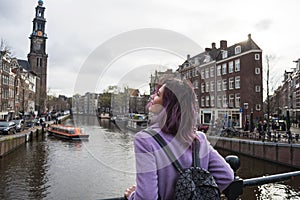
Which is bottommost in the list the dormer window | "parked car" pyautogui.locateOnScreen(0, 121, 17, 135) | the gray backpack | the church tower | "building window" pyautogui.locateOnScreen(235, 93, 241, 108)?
"parked car" pyautogui.locateOnScreen(0, 121, 17, 135)

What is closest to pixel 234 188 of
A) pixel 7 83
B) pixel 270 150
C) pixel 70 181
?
pixel 70 181

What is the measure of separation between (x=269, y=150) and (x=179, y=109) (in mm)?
21245

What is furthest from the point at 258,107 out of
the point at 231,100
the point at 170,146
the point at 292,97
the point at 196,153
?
the point at 170,146

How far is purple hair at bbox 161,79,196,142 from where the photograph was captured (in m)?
1.52

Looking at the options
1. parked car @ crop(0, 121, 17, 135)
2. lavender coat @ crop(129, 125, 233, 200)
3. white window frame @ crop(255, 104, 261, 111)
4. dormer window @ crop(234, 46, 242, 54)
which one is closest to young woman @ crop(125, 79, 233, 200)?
lavender coat @ crop(129, 125, 233, 200)

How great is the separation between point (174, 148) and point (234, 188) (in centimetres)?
62

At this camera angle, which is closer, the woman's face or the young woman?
the young woman

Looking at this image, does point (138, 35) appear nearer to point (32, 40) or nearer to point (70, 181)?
point (70, 181)

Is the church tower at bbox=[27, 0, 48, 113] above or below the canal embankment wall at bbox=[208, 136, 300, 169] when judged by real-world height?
above

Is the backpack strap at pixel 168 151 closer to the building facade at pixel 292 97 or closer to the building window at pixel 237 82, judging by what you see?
the building window at pixel 237 82

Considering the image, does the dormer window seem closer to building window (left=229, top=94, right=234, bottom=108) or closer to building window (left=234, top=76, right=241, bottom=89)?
building window (left=234, top=76, right=241, bottom=89)

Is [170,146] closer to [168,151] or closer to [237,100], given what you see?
[168,151]

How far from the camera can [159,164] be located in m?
1.43

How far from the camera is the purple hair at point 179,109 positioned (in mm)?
1516
